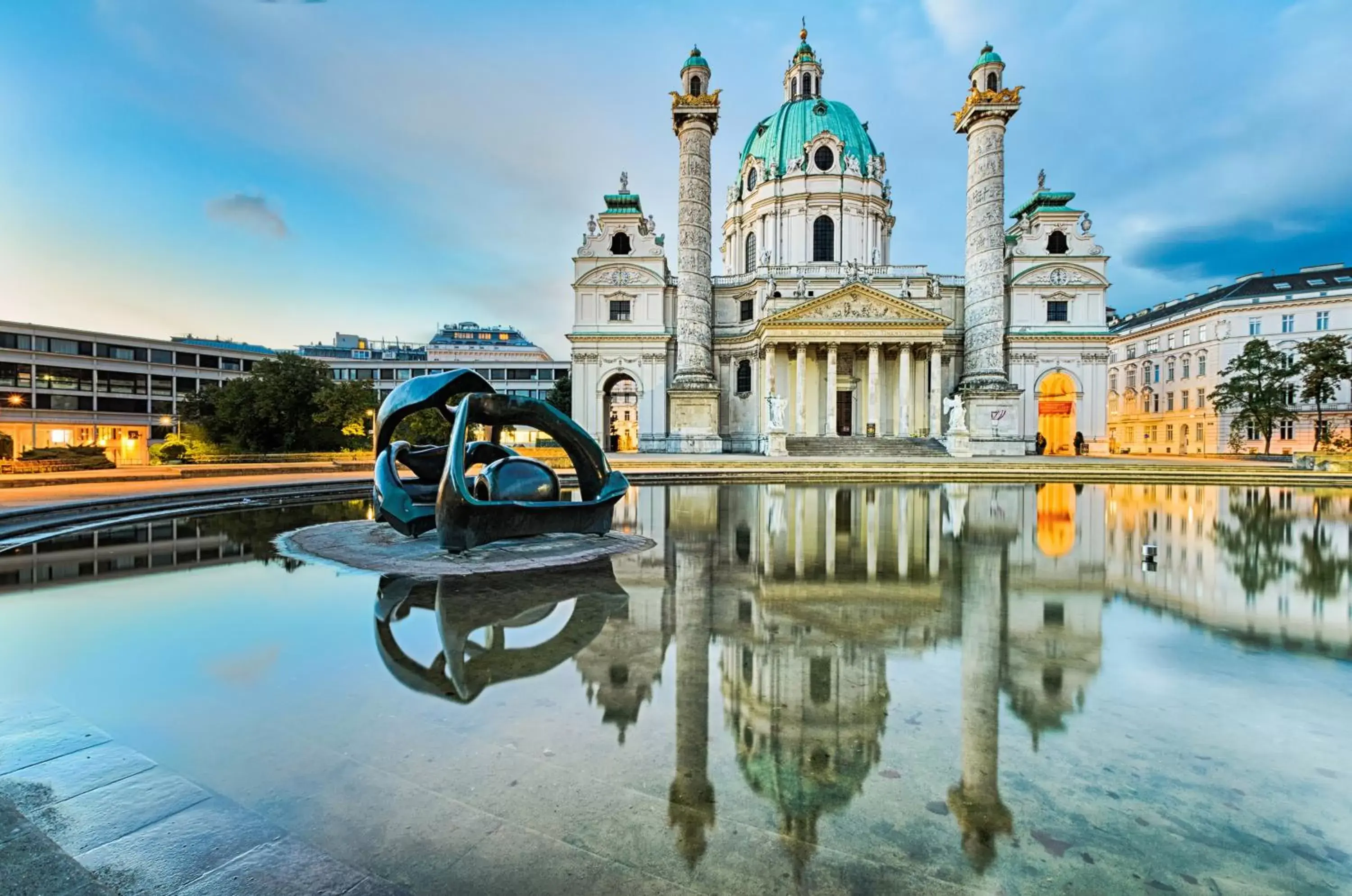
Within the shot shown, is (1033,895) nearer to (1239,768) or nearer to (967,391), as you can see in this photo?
(1239,768)

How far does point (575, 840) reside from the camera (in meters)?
2.80

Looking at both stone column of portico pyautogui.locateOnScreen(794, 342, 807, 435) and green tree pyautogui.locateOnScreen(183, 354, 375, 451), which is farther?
stone column of portico pyautogui.locateOnScreen(794, 342, 807, 435)

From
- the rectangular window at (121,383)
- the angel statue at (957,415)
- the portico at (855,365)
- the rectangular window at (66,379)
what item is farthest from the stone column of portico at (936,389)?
the rectangular window at (66,379)

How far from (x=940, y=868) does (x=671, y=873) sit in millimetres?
1203

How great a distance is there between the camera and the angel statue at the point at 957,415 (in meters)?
38.1

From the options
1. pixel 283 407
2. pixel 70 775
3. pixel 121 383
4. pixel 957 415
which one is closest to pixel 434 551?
pixel 70 775

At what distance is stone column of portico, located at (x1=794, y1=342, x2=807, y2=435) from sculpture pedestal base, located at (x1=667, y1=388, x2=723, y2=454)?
20.1 ft

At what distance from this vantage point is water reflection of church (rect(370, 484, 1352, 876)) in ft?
11.5

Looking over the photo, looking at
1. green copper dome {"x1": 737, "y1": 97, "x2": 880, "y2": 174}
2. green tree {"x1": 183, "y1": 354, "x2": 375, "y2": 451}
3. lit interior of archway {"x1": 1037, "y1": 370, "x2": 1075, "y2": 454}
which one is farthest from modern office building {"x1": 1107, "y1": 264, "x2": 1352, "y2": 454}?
green tree {"x1": 183, "y1": 354, "x2": 375, "y2": 451}

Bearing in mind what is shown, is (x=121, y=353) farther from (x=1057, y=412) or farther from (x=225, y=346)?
(x=1057, y=412)

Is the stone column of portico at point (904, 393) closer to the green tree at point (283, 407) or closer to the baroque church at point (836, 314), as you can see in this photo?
the baroque church at point (836, 314)

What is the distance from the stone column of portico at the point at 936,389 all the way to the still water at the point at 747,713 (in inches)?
1402

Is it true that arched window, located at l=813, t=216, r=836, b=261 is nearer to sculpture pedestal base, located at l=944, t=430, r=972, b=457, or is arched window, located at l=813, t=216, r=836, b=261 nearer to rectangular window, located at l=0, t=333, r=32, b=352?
sculpture pedestal base, located at l=944, t=430, r=972, b=457

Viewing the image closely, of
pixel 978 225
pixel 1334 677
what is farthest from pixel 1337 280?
pixel 1334 677
